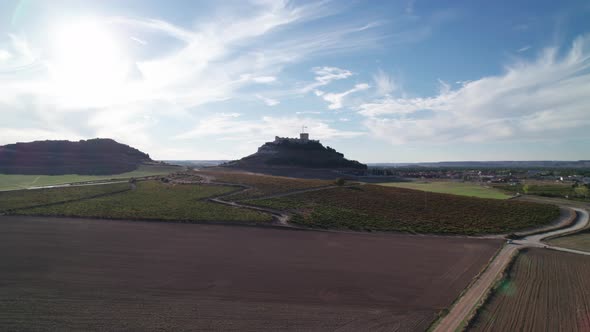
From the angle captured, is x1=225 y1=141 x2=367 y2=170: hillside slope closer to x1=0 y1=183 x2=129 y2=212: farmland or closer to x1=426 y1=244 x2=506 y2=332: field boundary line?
x1=0 y1=183 x2=129 y2=212: farmland

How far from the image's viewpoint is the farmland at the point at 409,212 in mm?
35094

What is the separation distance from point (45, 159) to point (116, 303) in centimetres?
11838

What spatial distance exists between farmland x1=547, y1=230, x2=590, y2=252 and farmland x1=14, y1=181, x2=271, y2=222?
29292 mm

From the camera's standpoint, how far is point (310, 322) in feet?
47.2

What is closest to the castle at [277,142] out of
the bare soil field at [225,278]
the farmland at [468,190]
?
the farmland at [468,190]

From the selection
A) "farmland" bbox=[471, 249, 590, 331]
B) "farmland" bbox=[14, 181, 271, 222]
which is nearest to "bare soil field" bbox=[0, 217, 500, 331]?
"farmland" bbox=[471, 249, 590, 331]

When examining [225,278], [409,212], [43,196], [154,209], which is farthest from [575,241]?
[43,196]

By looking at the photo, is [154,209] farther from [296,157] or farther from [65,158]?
[65,158]

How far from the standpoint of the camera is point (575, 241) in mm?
30422

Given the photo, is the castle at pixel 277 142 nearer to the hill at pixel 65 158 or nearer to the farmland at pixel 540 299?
the hill at pixel 65 158

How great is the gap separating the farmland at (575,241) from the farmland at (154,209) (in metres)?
29.3

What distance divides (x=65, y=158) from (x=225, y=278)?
119639 mm

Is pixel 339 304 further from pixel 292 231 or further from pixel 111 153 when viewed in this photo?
pixel 111 153

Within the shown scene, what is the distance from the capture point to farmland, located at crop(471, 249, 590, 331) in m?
14.4
